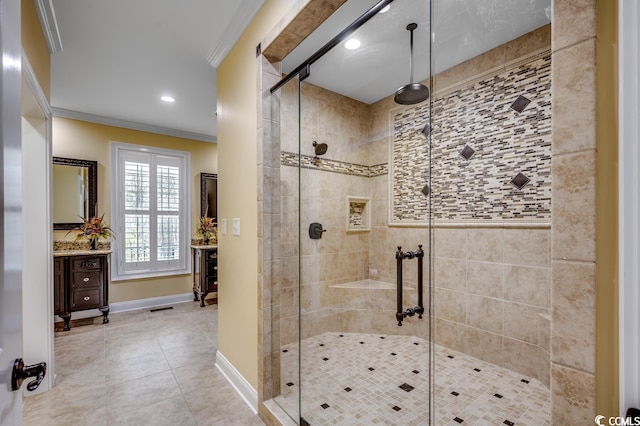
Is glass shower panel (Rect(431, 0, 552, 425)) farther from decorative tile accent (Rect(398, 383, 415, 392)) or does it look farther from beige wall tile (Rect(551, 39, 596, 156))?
beige wall tile (Rect(551, 39, 596, 156))

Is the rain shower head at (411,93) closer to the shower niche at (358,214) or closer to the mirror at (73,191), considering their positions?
the shower niche at (358,214)

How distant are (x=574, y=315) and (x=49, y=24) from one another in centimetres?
345

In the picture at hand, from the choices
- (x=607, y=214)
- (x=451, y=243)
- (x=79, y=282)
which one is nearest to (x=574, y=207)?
(x=607, y=214)

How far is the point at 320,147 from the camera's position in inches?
99.3

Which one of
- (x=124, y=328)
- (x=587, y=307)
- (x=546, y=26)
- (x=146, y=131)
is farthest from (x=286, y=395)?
(x=146, y=131)

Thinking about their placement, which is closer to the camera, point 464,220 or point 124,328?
point 464,220

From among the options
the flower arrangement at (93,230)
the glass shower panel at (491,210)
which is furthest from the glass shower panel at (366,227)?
the flower arrangement at (93,230)

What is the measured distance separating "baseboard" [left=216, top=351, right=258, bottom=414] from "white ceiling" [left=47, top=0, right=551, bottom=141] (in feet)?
7.41

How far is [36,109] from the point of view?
7.07 ft

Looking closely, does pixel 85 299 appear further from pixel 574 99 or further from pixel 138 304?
pixel 574 99

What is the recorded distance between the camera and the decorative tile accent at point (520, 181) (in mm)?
2264

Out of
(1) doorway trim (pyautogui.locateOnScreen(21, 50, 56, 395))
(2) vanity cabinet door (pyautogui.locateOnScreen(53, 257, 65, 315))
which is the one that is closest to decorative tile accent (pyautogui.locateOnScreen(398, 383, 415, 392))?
(1) doorway trim (pyautogui.locateOnScreen(21, 50, 56, 395))

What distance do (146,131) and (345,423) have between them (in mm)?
4708

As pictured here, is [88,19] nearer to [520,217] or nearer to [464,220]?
[464,220]
